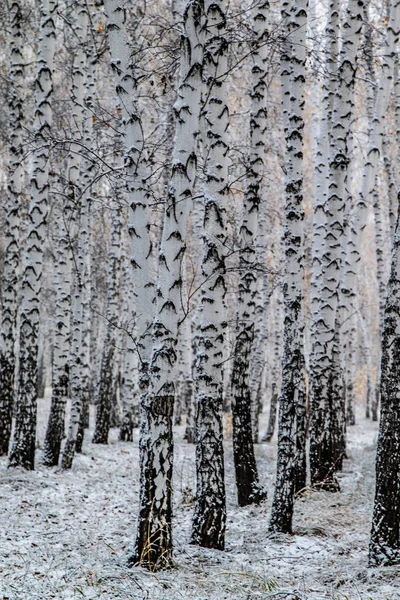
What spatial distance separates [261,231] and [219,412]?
9913mm

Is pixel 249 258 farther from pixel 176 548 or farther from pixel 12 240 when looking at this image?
pixel 12 240

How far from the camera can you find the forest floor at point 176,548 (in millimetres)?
4367

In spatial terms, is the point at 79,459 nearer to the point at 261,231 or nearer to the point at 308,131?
the point at 261,231

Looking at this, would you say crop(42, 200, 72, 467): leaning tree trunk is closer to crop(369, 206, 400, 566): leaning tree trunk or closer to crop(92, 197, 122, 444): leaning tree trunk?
crop(92, 197, 122, 444): leaning tree trunk

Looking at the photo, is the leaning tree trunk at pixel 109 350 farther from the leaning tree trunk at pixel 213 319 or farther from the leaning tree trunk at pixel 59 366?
the leaning tree trunk at pixel 213 319

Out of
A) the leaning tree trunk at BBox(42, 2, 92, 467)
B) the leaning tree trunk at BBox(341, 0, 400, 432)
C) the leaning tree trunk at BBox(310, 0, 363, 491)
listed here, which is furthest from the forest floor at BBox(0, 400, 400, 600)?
the leaning tree trunk at BBox(341, 0, 400, 432)

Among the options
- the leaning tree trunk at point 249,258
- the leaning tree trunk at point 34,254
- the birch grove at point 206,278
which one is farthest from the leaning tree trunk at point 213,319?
the leaning tree trunk at point 34,254

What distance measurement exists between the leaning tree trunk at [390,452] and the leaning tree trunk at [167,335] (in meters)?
1.82

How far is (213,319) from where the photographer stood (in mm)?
5910

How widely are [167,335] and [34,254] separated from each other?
15.2 ft

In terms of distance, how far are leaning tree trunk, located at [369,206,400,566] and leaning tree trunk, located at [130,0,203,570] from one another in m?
1.82

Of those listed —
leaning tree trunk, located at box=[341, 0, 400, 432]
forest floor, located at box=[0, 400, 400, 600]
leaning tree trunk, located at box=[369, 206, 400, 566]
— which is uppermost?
leaning tree trunk, located at box=[341, 0, 400, 432]

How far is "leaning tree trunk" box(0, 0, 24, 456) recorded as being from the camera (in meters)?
9.62

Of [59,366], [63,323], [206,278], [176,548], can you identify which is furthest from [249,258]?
[59,366]
